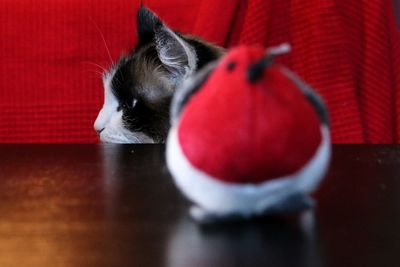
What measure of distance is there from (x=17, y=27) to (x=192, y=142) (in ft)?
3.11

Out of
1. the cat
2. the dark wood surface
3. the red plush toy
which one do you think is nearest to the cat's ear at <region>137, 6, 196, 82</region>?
the cat

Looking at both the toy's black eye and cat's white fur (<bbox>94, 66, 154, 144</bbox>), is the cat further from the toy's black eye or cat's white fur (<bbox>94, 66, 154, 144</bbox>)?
the toy's black eye

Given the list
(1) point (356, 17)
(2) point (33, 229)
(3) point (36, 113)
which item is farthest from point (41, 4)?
(2) point (33, 229)

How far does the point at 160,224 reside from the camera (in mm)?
422

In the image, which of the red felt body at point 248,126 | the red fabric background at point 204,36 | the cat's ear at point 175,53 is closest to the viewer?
the red felt body at point 248,126

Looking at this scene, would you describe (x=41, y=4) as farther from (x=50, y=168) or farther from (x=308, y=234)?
(x=308, y=234)

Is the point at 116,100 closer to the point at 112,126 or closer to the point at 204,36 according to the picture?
the point at 112,126


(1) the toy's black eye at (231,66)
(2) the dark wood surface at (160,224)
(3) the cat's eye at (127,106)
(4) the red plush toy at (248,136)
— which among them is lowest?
(3) the cat's eye at (127,106)

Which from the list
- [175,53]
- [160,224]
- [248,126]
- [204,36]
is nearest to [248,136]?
[248,126]

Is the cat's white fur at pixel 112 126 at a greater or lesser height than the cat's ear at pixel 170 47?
lesser

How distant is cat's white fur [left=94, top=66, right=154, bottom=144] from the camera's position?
31.0 inches

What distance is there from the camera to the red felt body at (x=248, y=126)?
332 mm

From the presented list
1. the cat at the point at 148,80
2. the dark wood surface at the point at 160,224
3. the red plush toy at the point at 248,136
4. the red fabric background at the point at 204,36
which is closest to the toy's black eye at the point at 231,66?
the red plush toy at the point at 248,136

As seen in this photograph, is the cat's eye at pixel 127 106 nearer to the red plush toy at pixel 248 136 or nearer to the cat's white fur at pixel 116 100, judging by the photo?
the cat's white fur at pixel 116 100
